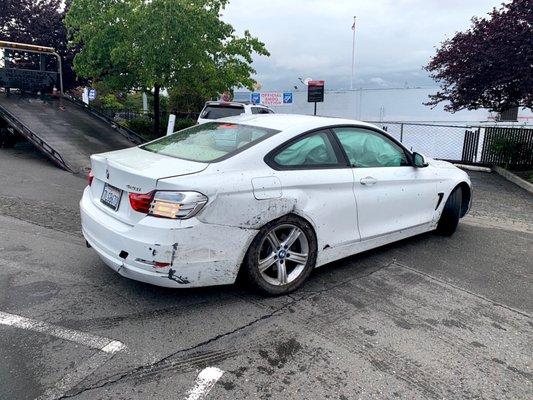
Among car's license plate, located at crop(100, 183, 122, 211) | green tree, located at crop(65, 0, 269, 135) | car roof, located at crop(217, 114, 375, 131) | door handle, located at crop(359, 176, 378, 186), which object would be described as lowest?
car's license plate, located at crop(100, 183, 122, 211)

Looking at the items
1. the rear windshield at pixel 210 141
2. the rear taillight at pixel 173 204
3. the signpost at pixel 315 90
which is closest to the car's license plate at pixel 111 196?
the rear taillight at pixel 173 204

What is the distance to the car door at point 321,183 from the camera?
365cm

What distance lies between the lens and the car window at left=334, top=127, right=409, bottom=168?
14.0ft

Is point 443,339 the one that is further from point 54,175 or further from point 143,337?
point 54,175

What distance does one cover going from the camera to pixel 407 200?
4695 mm

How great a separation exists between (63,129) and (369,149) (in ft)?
32.0

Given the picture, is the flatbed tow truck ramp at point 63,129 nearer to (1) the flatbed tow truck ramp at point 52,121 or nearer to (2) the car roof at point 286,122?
(1) the flatbed tow truck ramp at point 52,121

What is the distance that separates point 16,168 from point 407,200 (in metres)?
8.12

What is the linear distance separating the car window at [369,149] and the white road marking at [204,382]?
2375mm

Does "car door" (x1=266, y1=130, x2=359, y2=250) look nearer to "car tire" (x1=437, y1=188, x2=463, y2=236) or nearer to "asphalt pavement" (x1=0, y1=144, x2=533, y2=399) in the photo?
"asphalt pavement" (x1=0, y1=144, x2=533, y2=399)

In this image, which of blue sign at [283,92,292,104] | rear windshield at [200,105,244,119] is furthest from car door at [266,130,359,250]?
blue sign at [283,92,292,104]

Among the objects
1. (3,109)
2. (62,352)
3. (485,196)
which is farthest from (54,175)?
(485,196)

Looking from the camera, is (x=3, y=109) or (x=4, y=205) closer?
(x=4, y=205)

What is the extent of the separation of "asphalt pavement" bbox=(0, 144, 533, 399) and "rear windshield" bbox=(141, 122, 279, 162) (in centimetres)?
117
